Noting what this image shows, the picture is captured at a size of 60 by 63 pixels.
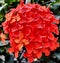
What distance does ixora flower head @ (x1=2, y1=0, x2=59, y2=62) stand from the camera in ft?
5.34

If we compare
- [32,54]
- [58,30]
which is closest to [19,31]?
[32,54]

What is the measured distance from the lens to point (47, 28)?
65.7 inches

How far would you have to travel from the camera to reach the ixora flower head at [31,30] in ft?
5.34

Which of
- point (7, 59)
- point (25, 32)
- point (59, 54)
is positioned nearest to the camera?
point (25, 32)

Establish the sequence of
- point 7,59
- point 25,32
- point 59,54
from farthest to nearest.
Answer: point 7,59 → point 59,54 → point 25,32

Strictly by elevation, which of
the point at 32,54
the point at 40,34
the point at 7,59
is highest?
the point at 40,34

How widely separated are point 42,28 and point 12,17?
0.19 meters

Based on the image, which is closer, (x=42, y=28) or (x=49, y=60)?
(x=42, y=28)

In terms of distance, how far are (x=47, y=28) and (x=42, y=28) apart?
0.04m

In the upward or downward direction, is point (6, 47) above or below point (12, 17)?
below

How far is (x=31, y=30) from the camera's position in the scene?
5.36 feet

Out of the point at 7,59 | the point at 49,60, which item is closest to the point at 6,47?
the point at 7,59

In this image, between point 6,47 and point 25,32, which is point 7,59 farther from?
point 25,32

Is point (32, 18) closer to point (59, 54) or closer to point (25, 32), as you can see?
point (25, 32)
